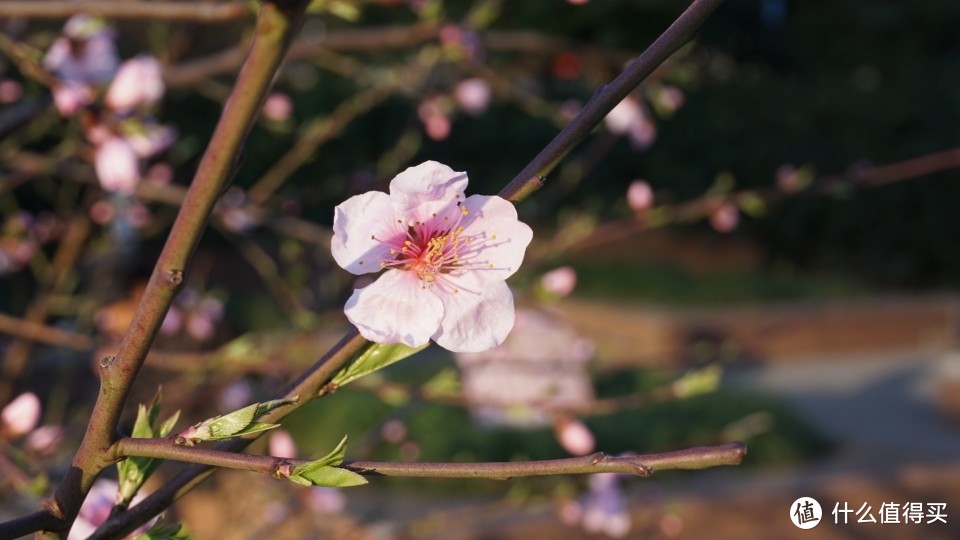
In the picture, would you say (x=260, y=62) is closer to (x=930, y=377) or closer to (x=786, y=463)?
(x=786, y=463)

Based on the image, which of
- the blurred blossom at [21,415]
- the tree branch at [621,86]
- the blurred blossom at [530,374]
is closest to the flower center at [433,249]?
the tree branch at [621,86]

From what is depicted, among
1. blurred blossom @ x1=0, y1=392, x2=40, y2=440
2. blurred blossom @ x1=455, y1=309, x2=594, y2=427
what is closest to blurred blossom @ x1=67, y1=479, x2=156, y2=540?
blurred blossom @ x1=0, y1=392, x2=40, y2=440

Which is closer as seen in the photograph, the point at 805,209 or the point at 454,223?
the point at 454,223

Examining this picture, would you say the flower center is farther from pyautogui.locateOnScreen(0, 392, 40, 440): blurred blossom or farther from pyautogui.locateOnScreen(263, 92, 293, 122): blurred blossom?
pyautogui.locateOnScreen(263, 92, 293, 122): blurred blossom

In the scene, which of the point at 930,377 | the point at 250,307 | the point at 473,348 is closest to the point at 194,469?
the point at 473,348

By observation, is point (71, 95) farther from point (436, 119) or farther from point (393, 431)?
point (393, 431)

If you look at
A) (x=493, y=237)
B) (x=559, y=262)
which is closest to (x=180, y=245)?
(x=493, y=237)

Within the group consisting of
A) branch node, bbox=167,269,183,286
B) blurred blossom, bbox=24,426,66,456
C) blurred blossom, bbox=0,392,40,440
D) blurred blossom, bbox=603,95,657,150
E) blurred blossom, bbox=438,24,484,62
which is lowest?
branch node, bbox=167,269,183,286
